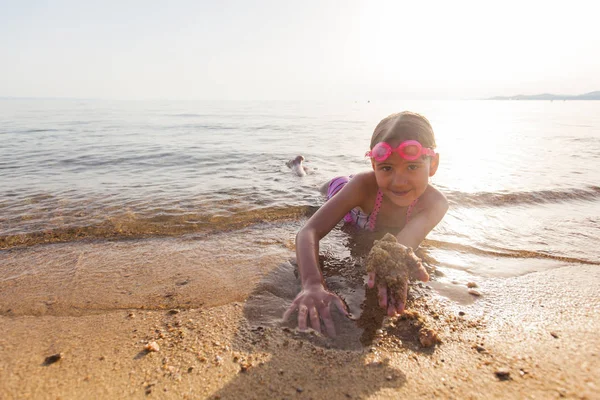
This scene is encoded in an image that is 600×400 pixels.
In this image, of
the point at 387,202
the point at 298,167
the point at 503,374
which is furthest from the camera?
the point at 298,167

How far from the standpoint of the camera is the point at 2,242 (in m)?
3.28

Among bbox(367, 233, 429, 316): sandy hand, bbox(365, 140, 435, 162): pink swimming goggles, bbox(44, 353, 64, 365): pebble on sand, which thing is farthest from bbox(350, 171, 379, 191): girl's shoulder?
bbox(44, 353, 64, 365): pebble on sand

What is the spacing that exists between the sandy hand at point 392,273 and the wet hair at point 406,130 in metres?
0.93

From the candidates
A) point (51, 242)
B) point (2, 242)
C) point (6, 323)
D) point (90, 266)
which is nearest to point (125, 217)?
point (51, 242)

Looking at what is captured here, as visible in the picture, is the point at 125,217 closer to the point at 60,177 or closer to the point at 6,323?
the point at 6,323

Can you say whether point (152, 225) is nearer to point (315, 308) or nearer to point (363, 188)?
point (363, 188)

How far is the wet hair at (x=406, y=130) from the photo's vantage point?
2.59 meters

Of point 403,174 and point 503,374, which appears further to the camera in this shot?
point 403,174

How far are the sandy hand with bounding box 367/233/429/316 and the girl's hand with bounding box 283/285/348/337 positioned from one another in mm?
248

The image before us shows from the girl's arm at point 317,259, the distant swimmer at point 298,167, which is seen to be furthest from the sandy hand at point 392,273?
the distant swimmer at point 298,167

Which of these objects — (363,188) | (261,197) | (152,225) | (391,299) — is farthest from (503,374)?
(261,197)

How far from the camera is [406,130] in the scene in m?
2.61

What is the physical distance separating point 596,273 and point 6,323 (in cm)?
394

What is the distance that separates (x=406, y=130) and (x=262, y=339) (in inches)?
70.9
